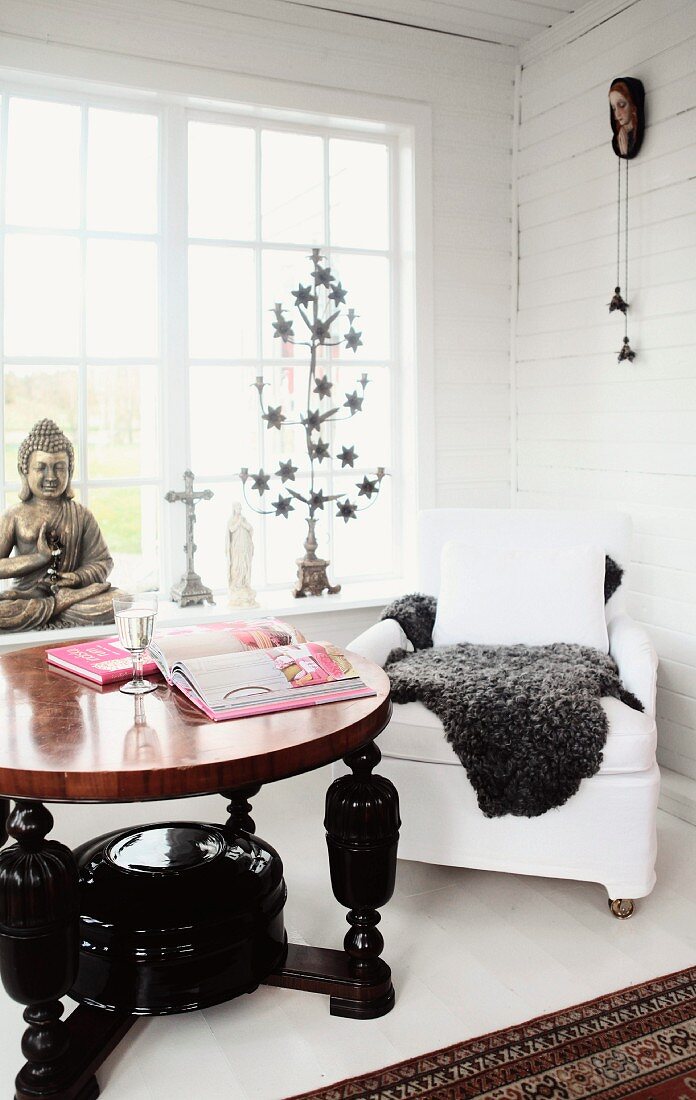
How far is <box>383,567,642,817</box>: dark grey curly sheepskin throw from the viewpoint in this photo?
218cm

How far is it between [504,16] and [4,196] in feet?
5.88

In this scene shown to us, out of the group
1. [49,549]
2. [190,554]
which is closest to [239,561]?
[190,554]

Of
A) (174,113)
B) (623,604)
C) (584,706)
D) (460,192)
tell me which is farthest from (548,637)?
(174,113)

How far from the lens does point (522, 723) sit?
2209mm

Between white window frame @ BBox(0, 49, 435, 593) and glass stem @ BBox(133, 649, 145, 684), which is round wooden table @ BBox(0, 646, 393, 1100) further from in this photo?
white window frame @ BBox(0, 49, 435, 593)

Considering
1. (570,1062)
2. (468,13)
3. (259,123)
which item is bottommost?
(570,1062)

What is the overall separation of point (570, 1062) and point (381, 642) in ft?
3.77

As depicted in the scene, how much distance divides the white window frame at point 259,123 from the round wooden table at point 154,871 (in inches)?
57.3

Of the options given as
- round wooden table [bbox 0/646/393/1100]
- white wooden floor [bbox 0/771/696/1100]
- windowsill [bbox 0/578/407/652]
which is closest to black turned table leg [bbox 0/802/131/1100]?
round wooden table [bbox 0/646/393/1100]

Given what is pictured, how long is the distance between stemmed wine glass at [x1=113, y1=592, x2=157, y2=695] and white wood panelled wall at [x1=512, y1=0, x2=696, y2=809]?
1777mm

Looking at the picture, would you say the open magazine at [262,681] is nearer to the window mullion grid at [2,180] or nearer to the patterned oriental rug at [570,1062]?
the patterned oriental rug at [570,1062]

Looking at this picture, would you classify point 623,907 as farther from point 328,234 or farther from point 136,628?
point 328,234

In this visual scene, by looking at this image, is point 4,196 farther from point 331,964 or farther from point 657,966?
point 657,966

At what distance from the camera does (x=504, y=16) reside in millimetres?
3396
